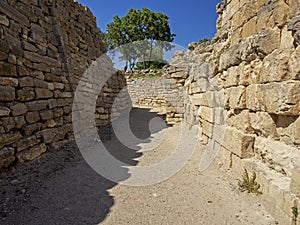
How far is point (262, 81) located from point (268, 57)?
0.96 feet

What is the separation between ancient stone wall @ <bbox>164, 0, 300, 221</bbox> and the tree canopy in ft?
74.8

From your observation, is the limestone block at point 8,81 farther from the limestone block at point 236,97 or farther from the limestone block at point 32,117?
the limestone block at point 236,97

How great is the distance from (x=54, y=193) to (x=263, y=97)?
2965 millimetres

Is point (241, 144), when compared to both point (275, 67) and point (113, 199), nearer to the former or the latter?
point (275, 67)

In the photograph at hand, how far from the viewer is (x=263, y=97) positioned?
→ 254cm

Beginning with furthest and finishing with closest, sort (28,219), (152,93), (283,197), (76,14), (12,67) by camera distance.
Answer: (152,93)
(76,14)
(12,67)
(28,219)
(283,197)

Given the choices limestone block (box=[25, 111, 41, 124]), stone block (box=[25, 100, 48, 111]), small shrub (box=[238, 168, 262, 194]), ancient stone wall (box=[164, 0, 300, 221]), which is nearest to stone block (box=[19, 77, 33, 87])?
stone block (box=[25, 100, 48, 111])

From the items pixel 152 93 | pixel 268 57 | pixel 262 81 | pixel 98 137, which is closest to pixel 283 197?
pixel 262 81

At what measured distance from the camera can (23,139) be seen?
10.1ft

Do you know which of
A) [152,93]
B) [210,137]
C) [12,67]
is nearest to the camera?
[12,67]

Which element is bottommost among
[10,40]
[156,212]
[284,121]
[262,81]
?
[156,212]

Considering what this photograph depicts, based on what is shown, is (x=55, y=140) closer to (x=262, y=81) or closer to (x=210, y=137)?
(x=210, y=137)

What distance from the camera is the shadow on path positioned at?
7.47 feet

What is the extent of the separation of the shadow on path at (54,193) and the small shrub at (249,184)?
1.74 m
